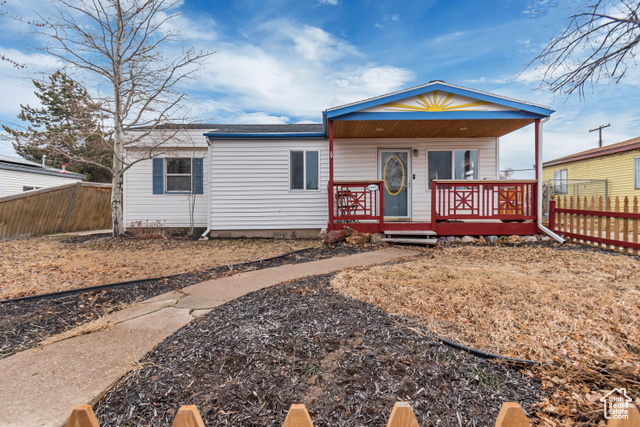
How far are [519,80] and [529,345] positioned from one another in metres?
3.87

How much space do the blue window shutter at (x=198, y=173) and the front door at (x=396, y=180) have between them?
5431 millimetres

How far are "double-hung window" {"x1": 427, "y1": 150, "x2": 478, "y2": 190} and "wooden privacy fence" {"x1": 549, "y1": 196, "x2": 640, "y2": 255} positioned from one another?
2250mm

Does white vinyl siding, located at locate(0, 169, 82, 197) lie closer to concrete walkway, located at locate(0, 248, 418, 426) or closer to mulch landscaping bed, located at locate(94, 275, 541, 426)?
concrete walkway, located at locate(0, 248, 418, 426)

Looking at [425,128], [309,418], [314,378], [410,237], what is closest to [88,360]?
[314,378]

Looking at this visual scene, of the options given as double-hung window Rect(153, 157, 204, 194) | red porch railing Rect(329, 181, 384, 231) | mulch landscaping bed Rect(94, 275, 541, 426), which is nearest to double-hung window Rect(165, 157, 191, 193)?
double-hung window Rect(153, 157, 204, 194)

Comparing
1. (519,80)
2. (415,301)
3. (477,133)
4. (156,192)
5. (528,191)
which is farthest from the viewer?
(156,192)

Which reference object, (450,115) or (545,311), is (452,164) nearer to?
(450,115)

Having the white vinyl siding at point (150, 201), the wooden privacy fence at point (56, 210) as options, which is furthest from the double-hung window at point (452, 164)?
the wooden privacy fence at point (56, 210)

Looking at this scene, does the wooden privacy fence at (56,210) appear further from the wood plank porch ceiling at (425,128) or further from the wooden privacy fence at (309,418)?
the wooden privacy fence at (309,418)

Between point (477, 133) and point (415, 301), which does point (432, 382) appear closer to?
point (415, 301)

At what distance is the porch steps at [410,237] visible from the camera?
668 centimetres

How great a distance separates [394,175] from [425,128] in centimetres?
156

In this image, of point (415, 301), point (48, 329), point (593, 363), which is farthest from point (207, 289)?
point (593, 363)

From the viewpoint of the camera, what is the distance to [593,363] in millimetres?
1763
